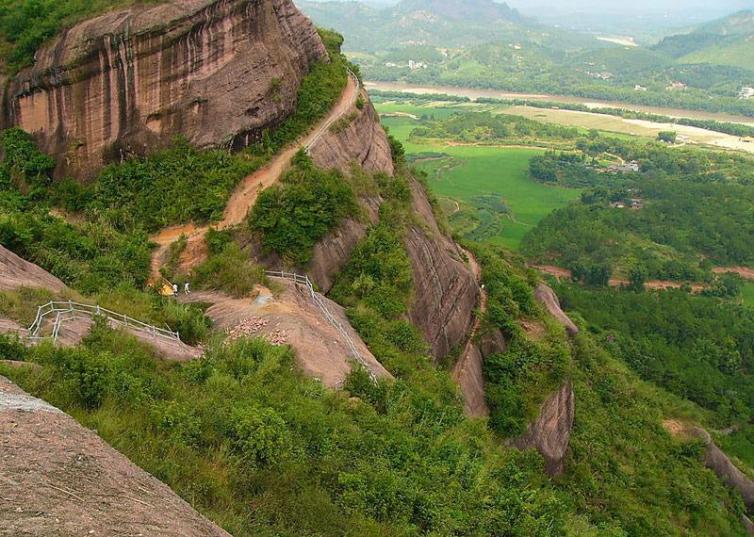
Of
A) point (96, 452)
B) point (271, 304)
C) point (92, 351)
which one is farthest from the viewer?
point (271, 304)

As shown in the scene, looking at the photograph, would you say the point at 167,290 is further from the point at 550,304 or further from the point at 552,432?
the point at 550,304

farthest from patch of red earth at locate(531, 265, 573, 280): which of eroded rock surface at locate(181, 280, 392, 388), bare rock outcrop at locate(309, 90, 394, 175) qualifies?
eroded rock surface at locate(181, 280, 392, 388)

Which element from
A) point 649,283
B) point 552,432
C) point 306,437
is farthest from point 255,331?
point 649,283

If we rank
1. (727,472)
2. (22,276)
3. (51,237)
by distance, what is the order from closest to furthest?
(22,276)
(51,237)
(727,472)

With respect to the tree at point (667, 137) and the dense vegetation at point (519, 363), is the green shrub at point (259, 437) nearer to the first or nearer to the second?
the dense vegetation at point (519, 363)

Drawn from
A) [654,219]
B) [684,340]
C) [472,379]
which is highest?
[472,379]

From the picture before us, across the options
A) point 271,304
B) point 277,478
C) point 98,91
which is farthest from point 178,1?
point 277,478

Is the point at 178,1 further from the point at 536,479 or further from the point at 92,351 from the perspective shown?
the point at 536,479
